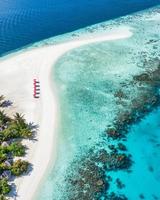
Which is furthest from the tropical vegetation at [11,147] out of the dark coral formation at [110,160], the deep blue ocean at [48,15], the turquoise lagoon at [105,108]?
the deep blue ocean at [48,15]

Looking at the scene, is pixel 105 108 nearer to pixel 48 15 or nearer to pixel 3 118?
pixel 3 118

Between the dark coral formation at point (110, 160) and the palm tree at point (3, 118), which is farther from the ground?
the palm tree at point (3, 118)

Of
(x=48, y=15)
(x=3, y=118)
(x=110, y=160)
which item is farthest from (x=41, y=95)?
(x=48, y=15)

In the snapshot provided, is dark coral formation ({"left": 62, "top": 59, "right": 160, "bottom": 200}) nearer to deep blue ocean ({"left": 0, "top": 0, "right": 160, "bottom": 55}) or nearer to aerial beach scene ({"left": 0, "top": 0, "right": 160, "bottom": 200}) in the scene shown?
aerial beach scene ({"left": 0, "top": 0, "right": 160, "bottom": 200})

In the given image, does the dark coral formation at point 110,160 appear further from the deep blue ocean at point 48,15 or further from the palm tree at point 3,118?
the deep blue ocean at point 48,15

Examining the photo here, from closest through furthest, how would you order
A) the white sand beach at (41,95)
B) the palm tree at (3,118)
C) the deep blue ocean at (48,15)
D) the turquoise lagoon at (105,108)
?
the turquoise lagoon at (105,108) → the white sand beach at (41,95) → the palm tree at (3,118) → the deep blue ocean at (48,15)

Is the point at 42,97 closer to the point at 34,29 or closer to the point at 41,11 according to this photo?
the point at 34,29

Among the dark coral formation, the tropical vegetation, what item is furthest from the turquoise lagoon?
the tropical vegetation
